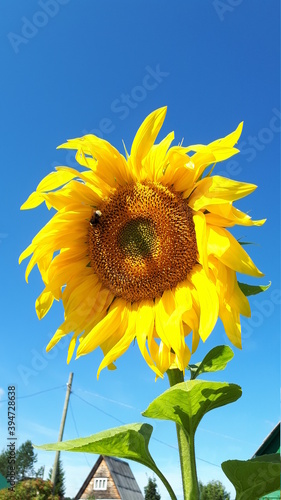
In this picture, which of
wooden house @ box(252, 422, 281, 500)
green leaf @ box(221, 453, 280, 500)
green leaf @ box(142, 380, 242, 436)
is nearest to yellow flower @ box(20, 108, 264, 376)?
green leaf @ box(142, 380, 242, 436)

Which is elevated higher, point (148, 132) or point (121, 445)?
point (148, 132)

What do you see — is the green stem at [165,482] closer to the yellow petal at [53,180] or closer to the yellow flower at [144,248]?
the yellow flower at [144,248]

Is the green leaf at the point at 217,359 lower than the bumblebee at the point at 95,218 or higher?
lower

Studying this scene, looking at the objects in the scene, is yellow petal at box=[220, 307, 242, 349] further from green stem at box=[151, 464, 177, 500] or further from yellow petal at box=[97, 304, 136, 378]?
green stem at box=[151, 464, 177, 500]

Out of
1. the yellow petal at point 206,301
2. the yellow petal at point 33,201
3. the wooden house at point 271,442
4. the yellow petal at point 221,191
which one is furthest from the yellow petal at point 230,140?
the wooden house at point 271,442

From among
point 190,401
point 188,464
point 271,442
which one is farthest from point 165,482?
point 271,442

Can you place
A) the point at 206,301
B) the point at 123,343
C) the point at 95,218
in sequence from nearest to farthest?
the point at 206,301 < the point at 123,343 < the point at 95,218

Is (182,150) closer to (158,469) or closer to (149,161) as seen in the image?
(149,161)

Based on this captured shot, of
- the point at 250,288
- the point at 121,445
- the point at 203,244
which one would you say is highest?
the point at 203,244

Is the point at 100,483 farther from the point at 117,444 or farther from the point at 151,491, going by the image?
the point at 117,444
